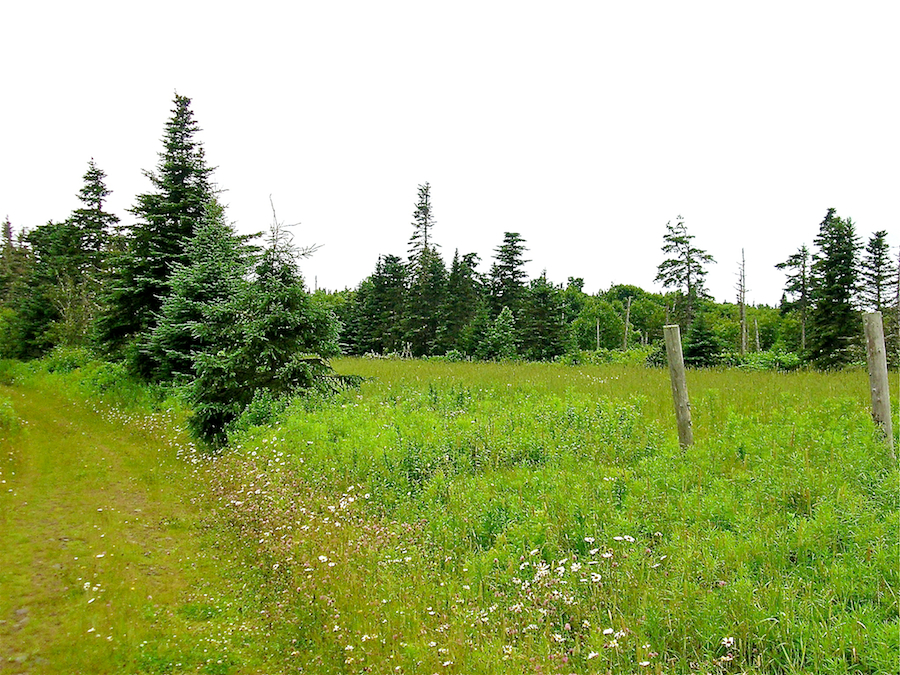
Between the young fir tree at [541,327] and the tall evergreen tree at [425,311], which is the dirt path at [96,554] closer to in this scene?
the young fir tree at [541,327]

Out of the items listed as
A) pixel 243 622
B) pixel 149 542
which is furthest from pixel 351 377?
Answer: pixel 243 622

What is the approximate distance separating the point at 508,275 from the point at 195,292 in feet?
101

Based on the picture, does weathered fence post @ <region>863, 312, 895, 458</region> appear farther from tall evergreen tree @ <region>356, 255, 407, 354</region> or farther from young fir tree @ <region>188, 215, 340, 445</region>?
tall evergreen tree @ <region>356, 255, 407, 354</region>

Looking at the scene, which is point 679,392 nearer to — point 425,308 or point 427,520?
point 427,520

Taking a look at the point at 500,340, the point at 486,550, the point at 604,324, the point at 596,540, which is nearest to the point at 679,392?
the point at 596,540

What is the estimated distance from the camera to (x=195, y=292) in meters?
13.6

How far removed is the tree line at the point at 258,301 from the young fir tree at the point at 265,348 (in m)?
0.03

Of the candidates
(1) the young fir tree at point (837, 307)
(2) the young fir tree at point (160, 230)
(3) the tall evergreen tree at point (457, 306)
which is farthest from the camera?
(3) the tall evergreen tree at point (457, 306)

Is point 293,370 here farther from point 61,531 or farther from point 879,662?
point 879,662

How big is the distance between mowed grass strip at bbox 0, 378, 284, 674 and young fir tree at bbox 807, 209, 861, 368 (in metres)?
24.3

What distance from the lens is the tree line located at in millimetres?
10273

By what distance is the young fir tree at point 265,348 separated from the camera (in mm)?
9930

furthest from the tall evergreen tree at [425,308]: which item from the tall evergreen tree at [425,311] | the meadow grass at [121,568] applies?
the meadow grass at [121,568]

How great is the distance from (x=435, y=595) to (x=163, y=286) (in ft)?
55.1
